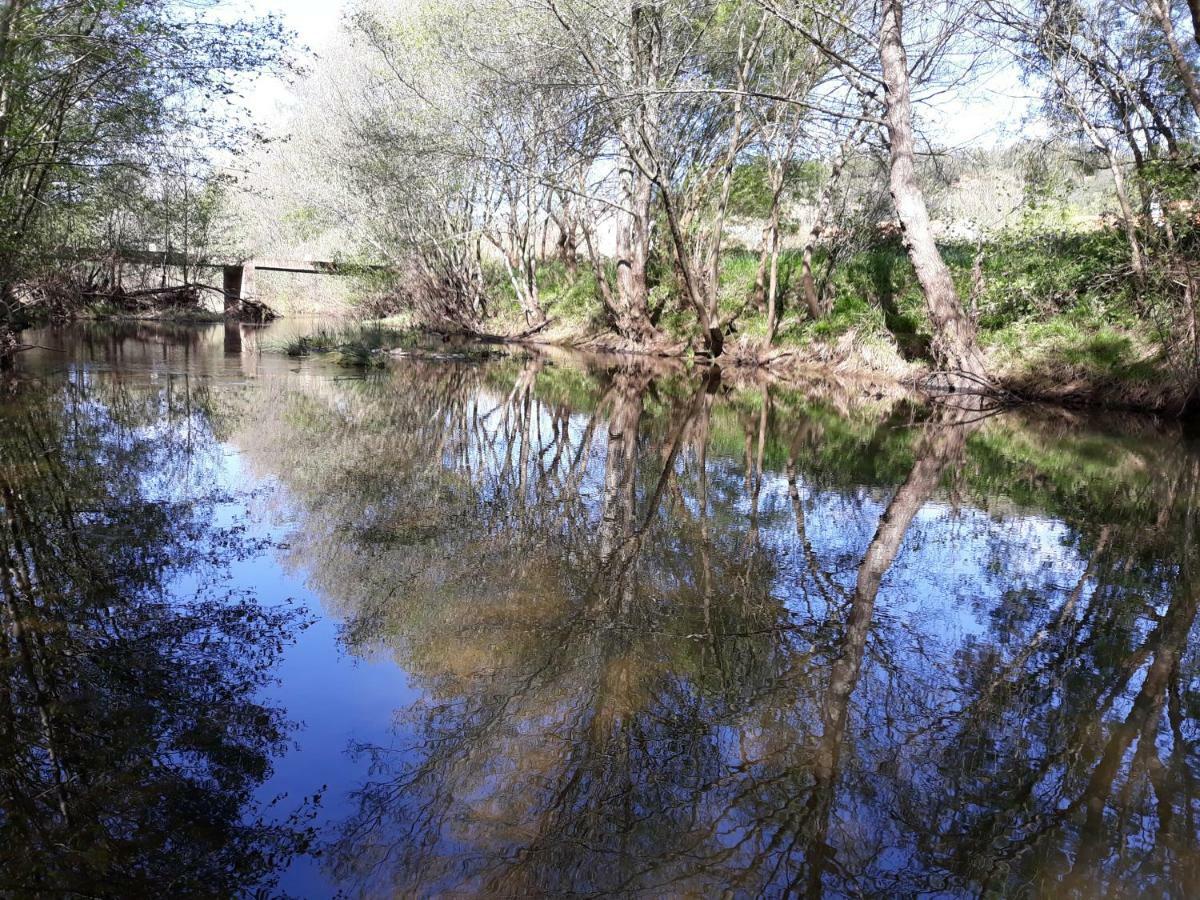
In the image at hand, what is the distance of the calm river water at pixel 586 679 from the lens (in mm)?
2645

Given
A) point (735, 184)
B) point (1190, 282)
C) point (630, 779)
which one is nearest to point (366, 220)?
point (735, 184)

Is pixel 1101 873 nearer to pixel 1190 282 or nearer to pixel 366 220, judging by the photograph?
pixel 1190 282

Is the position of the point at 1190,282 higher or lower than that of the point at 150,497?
higher

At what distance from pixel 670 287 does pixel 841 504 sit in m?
15.5

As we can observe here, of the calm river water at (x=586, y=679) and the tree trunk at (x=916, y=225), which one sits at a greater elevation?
the tree trunk at (x=916, y=225)

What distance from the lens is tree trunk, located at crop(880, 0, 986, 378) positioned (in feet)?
45.7

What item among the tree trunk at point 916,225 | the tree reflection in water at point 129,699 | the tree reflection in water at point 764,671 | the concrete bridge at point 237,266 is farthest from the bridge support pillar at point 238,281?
the tree reflection in water at point 129,699

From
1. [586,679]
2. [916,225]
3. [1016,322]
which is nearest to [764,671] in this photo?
[586,679]

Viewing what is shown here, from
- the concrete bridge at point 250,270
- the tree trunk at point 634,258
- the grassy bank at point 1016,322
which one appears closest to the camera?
the grassy bank at point 1016,322

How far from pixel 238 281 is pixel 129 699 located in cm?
4029

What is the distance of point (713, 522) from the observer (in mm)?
6570

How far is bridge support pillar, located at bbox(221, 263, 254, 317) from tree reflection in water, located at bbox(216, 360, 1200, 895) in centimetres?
3279

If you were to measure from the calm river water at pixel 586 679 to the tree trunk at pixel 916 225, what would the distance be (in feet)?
21.1

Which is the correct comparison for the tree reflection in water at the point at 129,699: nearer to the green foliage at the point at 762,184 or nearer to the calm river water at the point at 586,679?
the calm river water at the point at 586,679
